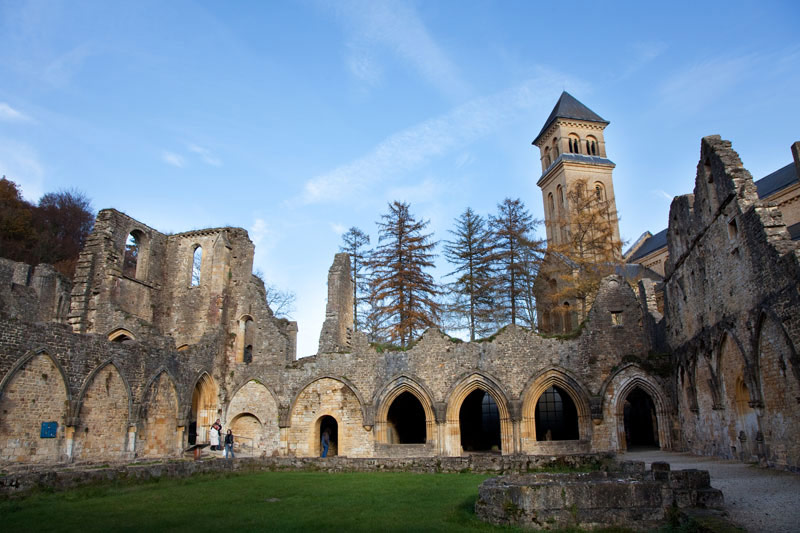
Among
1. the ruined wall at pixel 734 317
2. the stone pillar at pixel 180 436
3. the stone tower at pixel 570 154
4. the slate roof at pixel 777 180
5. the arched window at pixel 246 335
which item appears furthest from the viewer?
the stone tower at pixel 570 154

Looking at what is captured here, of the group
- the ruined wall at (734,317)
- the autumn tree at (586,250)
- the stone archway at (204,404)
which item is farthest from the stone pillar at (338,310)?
the ruined wall at (734,317)

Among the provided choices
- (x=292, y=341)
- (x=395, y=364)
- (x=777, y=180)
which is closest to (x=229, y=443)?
(x=292, y=341)

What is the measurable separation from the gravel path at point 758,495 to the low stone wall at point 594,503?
47cm

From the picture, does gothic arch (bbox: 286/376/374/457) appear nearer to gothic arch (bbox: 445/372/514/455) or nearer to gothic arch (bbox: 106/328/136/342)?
gothic arch (bbox: 445/372/514/455)

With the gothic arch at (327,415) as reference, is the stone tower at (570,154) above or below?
above

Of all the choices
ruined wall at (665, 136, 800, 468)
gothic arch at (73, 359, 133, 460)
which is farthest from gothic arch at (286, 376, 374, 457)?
ruined wall at (665, 136, 800, 468)

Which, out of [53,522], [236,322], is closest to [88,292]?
[236,322]

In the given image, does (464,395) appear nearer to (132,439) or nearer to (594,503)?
(132,439)

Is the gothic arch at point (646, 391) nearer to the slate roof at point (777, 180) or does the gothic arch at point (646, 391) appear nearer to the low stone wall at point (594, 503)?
the low stone wall at point (594, 503)

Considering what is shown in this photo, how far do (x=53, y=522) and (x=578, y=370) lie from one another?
15.2 m

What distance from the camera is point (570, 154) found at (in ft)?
161

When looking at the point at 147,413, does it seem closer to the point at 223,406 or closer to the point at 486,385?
the point at 223,406

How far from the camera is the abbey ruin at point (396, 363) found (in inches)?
488

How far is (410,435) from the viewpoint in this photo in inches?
918
